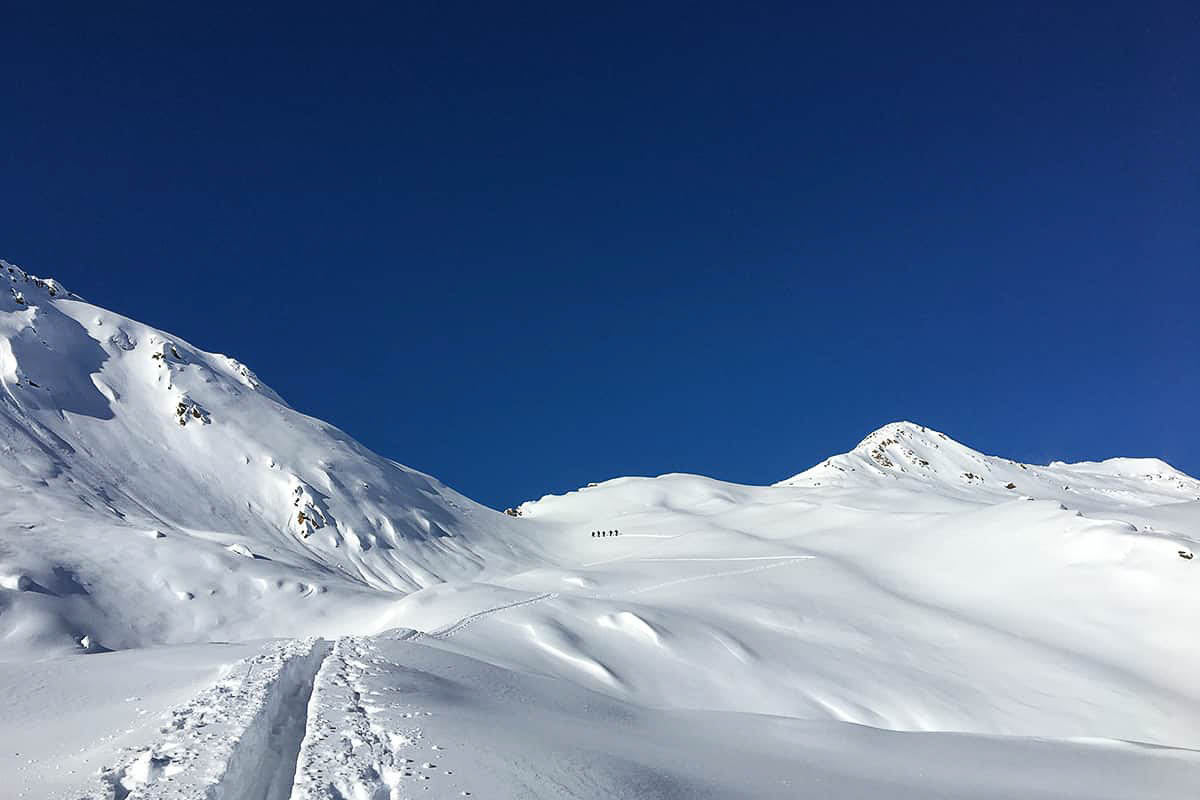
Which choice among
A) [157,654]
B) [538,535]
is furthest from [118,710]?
[538,535]

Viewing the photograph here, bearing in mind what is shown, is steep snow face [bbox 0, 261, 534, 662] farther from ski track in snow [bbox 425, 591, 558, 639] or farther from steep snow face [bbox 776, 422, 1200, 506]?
steep snow face [bbox 776, 422, 1200, 506]

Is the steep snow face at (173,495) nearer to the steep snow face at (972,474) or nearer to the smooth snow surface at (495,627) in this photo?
the smooth snow surface at (495,627)

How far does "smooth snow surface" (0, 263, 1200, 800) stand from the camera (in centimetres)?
1138

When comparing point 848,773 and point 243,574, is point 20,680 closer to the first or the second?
point 848,773

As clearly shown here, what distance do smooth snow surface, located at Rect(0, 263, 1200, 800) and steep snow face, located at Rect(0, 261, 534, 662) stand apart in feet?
0.88

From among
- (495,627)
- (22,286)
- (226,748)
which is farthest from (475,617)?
(22,286)

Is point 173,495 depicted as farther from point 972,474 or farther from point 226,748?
point 972,474

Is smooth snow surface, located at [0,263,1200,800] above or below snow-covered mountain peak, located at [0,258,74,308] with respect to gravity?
below

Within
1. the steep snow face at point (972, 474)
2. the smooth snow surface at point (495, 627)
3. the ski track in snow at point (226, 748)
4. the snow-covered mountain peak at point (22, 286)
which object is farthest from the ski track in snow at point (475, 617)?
the steep snow face at point (972, 474)

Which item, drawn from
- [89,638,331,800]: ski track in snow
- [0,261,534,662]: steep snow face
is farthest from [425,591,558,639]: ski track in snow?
[0,261,534,662]: steep snow face

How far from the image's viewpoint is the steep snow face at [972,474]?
5394 inches

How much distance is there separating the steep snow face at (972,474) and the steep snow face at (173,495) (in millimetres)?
81277

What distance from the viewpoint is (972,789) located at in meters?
13.4

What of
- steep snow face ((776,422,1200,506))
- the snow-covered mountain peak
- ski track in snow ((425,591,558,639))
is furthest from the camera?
steep snow face ((776,422,1200,506))
